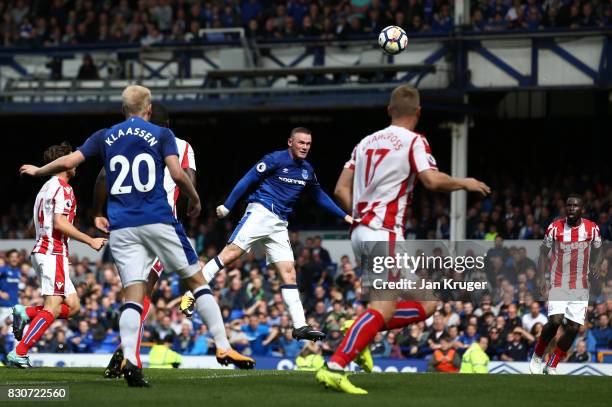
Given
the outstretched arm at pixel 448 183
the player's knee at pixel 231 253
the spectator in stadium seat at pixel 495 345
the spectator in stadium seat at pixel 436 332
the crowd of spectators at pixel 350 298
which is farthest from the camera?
the spectator in stadium seat at pixel 436 332

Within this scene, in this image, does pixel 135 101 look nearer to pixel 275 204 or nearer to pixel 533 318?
pixel 275 204

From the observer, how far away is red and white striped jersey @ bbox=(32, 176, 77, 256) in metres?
12.5

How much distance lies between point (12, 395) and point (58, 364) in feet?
37.9

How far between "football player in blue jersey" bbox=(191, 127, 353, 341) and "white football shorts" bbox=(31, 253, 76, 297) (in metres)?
1.86

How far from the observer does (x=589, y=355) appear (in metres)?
18.6

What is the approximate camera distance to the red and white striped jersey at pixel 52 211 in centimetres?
1252

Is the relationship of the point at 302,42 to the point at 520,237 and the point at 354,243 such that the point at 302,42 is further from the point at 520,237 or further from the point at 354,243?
the point at 354,243

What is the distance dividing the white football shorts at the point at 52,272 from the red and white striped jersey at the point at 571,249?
595cm

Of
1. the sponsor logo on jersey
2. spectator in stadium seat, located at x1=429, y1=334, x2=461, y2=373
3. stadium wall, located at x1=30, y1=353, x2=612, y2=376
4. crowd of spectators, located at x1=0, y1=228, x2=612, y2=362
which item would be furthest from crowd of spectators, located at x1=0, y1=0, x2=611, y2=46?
the sponsor logo on jersey

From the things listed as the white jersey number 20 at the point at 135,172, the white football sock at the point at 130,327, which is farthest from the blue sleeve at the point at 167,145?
the white football sock at the point at 130,327

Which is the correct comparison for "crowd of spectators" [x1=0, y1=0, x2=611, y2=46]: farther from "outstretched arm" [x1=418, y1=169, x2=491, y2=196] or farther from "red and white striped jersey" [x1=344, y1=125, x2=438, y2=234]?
"outstretched arm" [x1=418, y1=169, x2=491, y2=196]

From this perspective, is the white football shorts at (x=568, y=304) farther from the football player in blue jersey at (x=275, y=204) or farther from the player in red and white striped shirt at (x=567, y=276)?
the football player in blue jersey at (x=275, y=204)

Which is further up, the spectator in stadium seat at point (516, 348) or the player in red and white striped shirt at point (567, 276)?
the player in red and white striped shirt at point (567, 276)

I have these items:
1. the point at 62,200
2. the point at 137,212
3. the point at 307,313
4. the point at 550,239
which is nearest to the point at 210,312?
the point at 137,212
